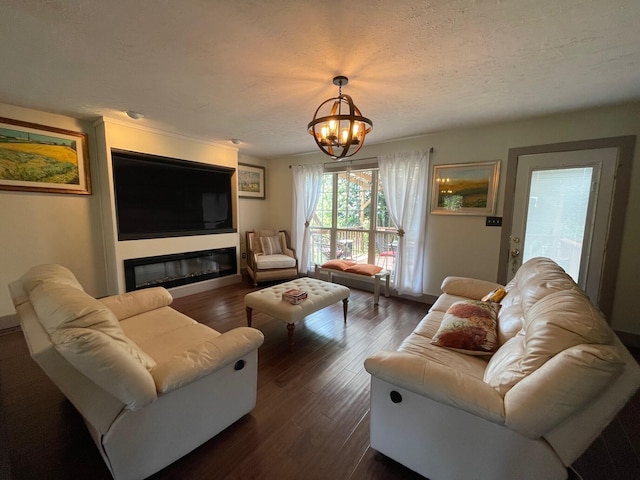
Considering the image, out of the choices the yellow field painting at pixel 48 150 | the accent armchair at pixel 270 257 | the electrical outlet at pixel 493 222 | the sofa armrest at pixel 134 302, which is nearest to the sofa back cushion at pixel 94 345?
the sofa armrest at pixel 134 302

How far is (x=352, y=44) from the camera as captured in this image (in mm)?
1609

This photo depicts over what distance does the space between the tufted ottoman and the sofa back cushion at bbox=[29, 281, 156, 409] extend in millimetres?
1339

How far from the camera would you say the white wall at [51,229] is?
273 cm

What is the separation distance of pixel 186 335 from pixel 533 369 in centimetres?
202

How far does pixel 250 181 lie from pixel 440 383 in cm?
468

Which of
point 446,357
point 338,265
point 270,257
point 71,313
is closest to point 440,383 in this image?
point 446,357

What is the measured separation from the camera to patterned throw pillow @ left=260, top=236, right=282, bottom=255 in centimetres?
475

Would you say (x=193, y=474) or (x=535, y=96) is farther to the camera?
(x=535, y=96)

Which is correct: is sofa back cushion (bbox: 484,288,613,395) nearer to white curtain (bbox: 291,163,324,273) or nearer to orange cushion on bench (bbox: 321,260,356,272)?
orange cushion on bench (bbox: 321,260,356,272)

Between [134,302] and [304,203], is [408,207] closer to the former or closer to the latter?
[304,203]

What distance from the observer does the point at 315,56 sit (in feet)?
5.71

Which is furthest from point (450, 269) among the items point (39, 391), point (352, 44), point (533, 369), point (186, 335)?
point (39, 391)

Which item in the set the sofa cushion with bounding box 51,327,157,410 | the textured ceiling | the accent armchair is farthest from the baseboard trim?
the sofa cushion with bounding box 51,327,157,410

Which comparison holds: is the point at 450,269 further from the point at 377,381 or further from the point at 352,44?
the point at 352,44
